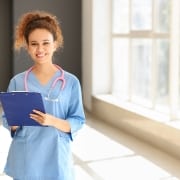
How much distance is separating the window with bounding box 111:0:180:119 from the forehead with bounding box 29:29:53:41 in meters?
3.07

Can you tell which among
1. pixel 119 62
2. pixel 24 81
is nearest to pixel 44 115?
pixel 24 81

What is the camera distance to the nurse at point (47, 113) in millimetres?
1735

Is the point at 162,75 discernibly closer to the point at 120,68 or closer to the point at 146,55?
the point at 146,55

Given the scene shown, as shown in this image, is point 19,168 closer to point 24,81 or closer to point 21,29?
point 24,81

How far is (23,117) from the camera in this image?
1666 millimetres

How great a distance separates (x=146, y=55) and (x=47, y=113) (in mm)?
3965

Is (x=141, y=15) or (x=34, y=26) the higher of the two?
(x=141, y=15)

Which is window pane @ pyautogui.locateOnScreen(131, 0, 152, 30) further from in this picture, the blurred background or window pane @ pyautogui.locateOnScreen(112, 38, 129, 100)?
window pane @ pyautogui.locateOnScreen(112, 38, 129, 100)

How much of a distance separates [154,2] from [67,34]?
266cm

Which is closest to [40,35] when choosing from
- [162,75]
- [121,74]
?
[162,75]

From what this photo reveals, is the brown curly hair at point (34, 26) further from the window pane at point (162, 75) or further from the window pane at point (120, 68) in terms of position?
the window pane at point (120, 68)

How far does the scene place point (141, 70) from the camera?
5.72 m

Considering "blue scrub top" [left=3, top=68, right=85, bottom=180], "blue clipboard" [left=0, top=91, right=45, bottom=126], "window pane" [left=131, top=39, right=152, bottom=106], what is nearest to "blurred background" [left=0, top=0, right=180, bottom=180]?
"window pane" [left=131, top=39, right=152, bottom=106]

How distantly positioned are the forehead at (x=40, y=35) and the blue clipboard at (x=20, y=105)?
261mm
